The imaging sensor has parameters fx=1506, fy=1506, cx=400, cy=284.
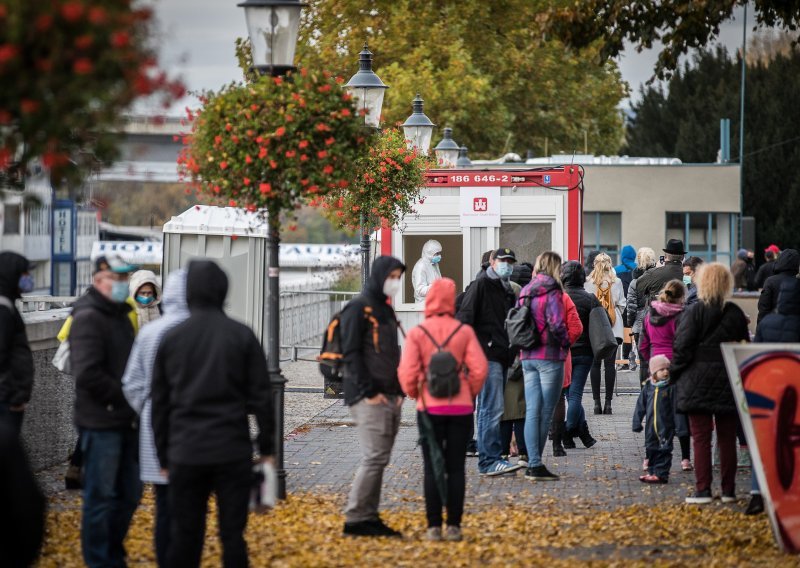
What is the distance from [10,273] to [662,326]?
5.40m

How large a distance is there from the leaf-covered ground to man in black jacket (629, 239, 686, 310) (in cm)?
580

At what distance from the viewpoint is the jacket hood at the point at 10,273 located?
8.71m

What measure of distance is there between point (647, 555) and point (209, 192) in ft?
13.4

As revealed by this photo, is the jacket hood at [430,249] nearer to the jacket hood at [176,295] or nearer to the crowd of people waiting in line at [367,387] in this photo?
the crowd of people waiting in line at [367,387]

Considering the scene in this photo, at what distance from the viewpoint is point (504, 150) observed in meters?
44.4

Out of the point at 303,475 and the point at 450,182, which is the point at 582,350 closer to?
the point at 303,475

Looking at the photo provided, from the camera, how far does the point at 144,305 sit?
12109mm

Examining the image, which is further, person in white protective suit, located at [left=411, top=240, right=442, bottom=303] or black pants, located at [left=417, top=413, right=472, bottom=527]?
person in white protective suit, located at [left=411, top=240, right=442, bottom=303]

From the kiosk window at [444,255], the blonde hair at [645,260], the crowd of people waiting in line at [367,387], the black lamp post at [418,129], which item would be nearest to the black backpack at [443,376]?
the crowd of people waiting in line at [367,387]

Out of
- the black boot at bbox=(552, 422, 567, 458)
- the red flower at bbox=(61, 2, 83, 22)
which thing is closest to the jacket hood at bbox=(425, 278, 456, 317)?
the red flower at bbox=(61, 2, 83, 22)

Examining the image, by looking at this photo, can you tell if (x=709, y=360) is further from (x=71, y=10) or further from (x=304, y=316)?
(x=304, y=316)

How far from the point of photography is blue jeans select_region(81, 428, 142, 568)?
7.89 metres

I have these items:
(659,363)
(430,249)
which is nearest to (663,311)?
(659,363)

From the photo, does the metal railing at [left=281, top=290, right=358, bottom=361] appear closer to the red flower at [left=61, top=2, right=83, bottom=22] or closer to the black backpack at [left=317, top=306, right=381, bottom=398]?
the black backpack at [left=317, top=306, right=381, bottom=398]
